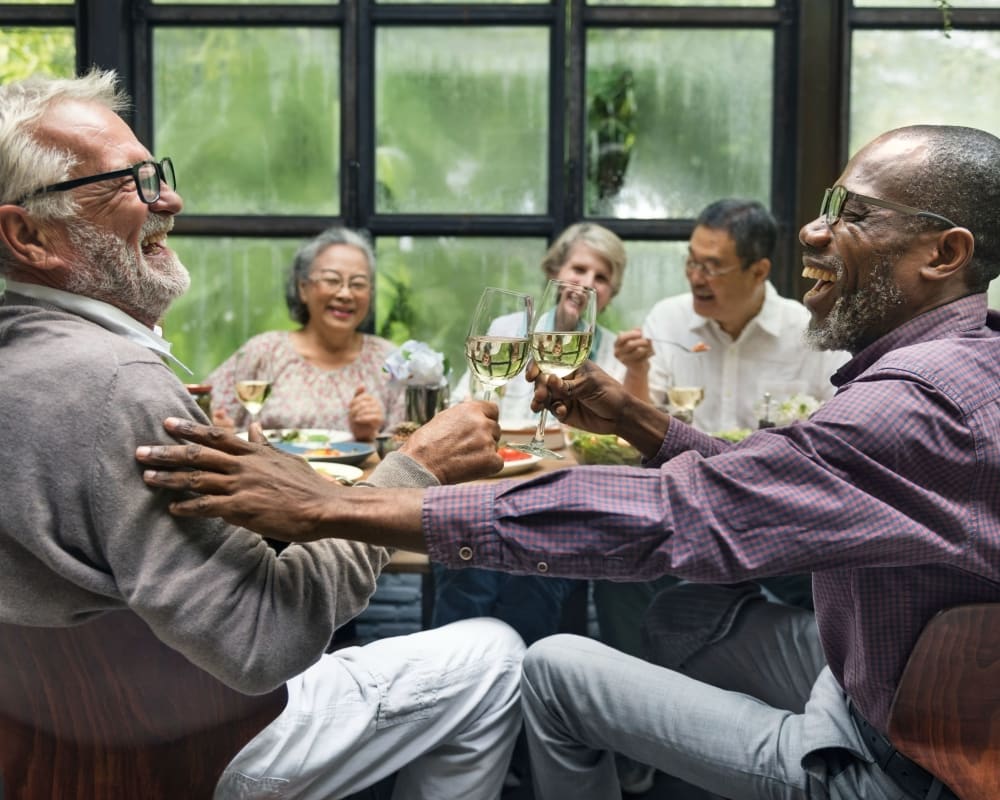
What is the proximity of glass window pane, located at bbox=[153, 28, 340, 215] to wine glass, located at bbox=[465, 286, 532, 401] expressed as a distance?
256 cm

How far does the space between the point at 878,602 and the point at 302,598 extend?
29.3 inches

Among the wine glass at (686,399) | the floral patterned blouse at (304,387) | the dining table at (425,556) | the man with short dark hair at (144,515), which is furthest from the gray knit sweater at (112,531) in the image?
the floral patterned blouse at (304,387)

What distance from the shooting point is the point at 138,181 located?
4.75 feet

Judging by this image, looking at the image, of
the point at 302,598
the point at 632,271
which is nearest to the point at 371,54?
the point at 632,271

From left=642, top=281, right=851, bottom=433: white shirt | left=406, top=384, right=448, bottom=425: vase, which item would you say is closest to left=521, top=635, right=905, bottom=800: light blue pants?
left=406, top=384, right=448, bottom=425: vase

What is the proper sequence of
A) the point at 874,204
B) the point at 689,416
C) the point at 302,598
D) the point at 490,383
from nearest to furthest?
the point at 302,598, the point at 874,204, the point at 490,383, the point at 689,416

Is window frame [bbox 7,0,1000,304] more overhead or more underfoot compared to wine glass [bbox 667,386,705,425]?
more overhead

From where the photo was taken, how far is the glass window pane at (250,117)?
4.22m

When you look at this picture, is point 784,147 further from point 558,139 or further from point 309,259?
point 309,259

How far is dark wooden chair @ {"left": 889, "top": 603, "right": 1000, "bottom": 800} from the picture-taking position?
123 cm

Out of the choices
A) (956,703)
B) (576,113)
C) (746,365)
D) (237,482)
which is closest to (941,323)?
(956,703)

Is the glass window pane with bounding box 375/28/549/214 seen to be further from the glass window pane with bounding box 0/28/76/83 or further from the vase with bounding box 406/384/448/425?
the vase with bounding box 406/384/448/425

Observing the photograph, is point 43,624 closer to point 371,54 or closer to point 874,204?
point 874,204

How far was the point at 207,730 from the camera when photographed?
4.43ft
